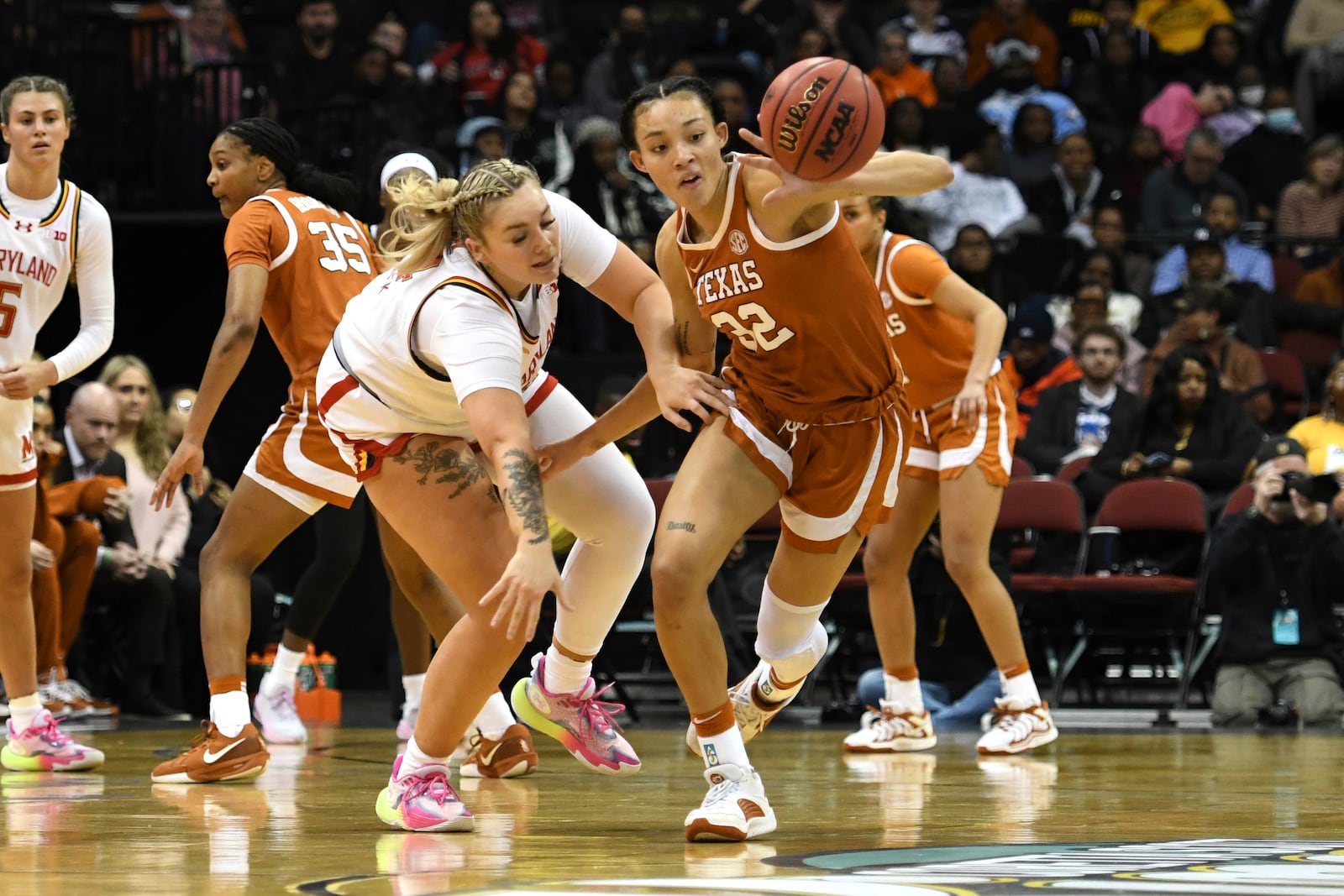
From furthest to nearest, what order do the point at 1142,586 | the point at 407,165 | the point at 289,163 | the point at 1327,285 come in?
the point at 1327,285 → the point at 1142,586 → the point at 407,165 → the point at 289,163

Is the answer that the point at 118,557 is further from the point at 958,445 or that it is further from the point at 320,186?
the point at 958,445

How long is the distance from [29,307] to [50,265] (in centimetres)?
15

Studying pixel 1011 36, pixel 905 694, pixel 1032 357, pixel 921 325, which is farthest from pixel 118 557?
pixel 1011 36

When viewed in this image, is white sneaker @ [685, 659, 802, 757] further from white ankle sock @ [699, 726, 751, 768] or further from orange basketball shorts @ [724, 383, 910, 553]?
white ankle sock @ [699, 726, 751, 768]

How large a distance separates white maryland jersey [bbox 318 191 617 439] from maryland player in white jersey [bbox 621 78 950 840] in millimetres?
281

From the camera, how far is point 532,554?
12.0 ft

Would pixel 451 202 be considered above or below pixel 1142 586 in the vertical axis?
above

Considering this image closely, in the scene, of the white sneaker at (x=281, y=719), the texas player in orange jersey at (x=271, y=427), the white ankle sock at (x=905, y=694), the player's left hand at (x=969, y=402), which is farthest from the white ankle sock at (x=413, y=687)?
the player's left hand at (x=969, y=402)

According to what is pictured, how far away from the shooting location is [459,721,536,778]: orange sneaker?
562 centimetres

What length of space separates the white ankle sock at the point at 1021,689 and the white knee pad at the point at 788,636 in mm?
1810

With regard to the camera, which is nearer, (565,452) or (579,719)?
(565,452)

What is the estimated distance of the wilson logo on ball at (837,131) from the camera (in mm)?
4082

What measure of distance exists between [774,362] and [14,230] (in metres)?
2.57

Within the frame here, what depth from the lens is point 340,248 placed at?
5.97 meters
